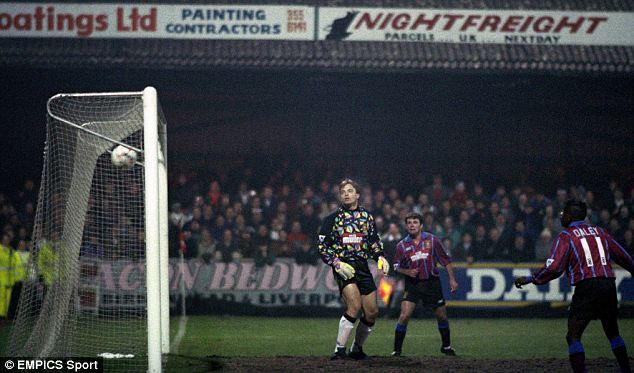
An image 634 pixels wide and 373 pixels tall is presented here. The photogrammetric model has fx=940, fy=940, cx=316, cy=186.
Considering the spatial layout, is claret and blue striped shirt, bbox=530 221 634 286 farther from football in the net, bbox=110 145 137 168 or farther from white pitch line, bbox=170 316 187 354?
white pitch line, bbox=170 316 187 354

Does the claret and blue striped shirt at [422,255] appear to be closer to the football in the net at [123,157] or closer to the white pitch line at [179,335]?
the white pitch line at [179,335]

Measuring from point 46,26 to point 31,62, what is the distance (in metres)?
0.88

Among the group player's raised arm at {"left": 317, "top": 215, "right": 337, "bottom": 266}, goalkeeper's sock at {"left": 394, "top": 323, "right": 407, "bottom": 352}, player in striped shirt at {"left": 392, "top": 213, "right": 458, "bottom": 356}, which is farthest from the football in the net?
goalkeeper's sock at {"left": 394, "top": 323, "right": 407, "bottom": 352}

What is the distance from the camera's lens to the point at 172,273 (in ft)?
61.2

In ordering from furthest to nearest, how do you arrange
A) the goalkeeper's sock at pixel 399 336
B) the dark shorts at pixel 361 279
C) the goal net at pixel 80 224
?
the goalkeeper's sock at pixel 399 336 < the dark shorts at pixel 361 279 < the goal net at pixel 80 224

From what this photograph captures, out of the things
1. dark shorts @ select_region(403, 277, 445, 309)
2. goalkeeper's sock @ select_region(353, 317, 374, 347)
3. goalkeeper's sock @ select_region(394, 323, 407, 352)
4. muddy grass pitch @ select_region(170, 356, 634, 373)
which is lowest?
muddy grass pitch @ select_region(170, 356, 634, 373)

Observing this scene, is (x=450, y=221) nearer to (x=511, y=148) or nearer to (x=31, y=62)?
(x=511, y=148)

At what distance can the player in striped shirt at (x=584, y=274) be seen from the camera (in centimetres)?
917

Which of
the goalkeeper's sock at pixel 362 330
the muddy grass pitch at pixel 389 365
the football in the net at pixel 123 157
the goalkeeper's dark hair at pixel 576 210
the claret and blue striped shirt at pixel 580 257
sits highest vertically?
the football in the net at pixel 123 157

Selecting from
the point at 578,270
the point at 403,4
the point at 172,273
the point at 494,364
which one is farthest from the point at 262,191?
the point at 578,270

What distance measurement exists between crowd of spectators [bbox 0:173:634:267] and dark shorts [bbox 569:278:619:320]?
9.57 metres

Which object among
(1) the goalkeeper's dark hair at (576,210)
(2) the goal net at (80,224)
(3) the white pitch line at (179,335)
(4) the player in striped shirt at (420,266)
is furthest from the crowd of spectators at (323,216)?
(1) the goalkeeper's dark hair at (576,210)

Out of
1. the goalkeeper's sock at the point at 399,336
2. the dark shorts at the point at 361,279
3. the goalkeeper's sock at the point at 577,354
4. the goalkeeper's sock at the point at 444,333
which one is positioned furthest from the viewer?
the goalkeeper's sock at the point at 444,333

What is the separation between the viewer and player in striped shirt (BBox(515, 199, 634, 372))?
30.1ft
